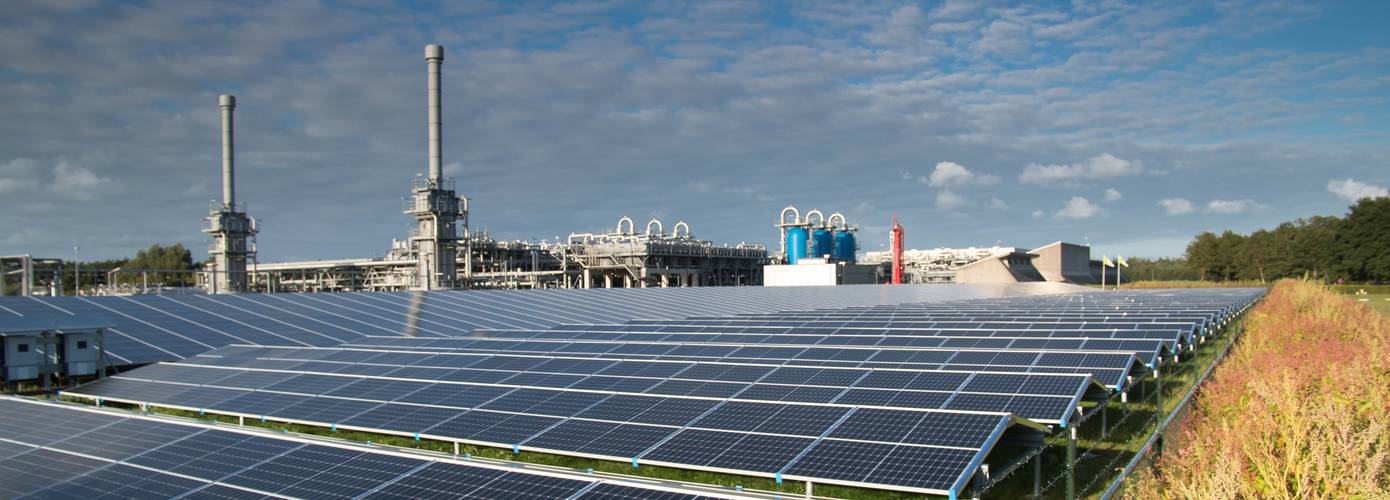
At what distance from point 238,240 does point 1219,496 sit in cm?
6460

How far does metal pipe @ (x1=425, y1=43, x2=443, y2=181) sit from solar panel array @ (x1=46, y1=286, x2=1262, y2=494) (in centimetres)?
3182

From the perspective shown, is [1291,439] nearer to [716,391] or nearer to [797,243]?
[716,391]

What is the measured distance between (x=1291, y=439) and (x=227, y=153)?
2585 inches

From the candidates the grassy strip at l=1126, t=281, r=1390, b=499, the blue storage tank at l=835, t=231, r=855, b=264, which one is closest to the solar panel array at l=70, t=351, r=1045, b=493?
the grassy strip at l=1126, t=281, r=1390, b=499

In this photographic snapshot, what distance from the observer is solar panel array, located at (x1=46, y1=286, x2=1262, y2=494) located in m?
9.90

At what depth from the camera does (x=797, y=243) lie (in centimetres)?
8456

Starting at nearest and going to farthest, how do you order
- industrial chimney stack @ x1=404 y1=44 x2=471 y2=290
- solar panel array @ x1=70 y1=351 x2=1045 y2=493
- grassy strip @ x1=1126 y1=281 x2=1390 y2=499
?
1. grassy strip @ x1=1126 y1=281 x2=1390 y2=499
2. solar panel array @ x1=70 y1=351 x2=1045 y2=493
3. industrial chimney stack @ x1=404 y1=44 x2=471 y2=290

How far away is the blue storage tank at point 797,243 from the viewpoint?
84.4m

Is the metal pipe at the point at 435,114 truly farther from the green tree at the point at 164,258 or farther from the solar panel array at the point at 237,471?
the green tree at the point at 164,258

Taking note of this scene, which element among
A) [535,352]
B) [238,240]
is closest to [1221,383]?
[535,352]

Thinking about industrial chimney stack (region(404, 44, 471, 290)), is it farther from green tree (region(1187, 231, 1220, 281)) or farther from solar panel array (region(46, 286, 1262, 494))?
green tree (region(1187, 231, 1220, 281))

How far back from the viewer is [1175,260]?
525 feet

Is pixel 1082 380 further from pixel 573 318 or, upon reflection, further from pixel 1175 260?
pixel 1175 260

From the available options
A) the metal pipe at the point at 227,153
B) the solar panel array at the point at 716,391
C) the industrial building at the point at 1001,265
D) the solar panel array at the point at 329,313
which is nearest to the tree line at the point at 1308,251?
the industrial building at the point at 1001,265
